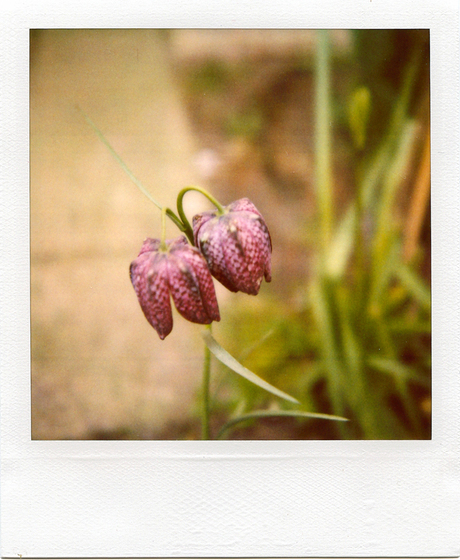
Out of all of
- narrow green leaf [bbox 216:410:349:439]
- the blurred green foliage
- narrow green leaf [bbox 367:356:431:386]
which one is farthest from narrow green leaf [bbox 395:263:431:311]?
narrow green leaf [bbox 216:410:349:439]

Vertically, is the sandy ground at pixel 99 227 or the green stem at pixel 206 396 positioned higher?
the sandy ground at pixel 99 227

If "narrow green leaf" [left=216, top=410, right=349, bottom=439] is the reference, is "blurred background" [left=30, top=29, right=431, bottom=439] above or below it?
above

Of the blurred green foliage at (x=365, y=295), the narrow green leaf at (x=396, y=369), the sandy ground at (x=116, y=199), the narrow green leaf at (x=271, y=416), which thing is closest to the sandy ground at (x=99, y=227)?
the sandy ground at (x=116, y=199)

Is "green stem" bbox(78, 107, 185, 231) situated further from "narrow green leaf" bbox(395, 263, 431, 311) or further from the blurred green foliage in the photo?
"narrow green leaf" bbox(395, 263, 431, 311)

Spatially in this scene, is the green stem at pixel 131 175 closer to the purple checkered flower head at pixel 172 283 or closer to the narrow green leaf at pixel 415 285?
the purple checkered flower head at pixel 172 283

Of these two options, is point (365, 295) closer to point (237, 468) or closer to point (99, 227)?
point (237, 468)

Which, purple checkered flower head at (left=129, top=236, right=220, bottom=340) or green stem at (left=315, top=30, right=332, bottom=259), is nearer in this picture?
purple checkered flower head at (left=129, top=236, right=220, bottom=340)

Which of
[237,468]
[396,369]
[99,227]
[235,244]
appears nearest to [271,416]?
[237,468]

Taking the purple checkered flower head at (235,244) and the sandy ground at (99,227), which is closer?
the purple checkered flower head at (235,244)
